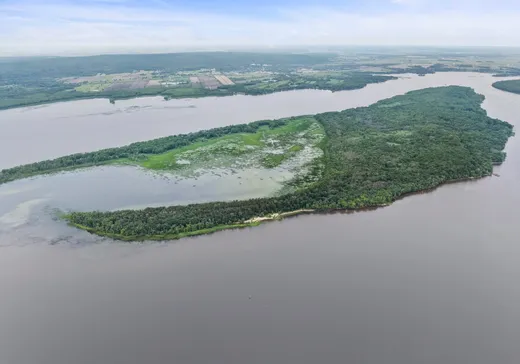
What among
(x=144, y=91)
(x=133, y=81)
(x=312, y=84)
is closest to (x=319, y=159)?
(x=144, y=91)

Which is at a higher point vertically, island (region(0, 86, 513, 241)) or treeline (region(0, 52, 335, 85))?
treeline (region(0, 52, 335, 85))

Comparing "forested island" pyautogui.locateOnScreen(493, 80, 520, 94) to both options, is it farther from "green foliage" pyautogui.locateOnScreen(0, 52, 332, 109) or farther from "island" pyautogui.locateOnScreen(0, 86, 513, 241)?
"green foliage" pyautogui.locateOnScreen(0, 52, 332, 109)

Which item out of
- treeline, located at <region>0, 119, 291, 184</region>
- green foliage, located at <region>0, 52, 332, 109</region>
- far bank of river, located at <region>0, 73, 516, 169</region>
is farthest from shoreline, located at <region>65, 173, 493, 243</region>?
green foliage, located at <region>0, 52, 332, 109</region>

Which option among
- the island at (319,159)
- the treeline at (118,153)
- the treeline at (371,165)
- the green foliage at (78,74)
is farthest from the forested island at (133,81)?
the treeline at (371,165)

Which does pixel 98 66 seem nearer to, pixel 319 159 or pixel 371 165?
pixel 319 159

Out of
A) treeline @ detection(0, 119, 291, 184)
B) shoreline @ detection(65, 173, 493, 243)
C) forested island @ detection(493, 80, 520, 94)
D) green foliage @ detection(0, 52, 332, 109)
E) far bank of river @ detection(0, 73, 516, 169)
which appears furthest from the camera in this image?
forested island @ detection(493, 80, 520, 94)

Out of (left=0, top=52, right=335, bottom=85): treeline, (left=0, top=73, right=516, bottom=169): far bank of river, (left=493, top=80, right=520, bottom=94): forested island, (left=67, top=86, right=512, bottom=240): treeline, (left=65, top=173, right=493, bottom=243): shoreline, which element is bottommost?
(left=65, top=173, right=493, bottom=243): shoreline

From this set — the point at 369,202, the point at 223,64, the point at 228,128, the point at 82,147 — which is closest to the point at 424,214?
the point at 369,202

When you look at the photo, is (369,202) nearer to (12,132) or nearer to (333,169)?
(333,169)
